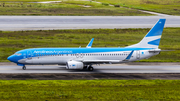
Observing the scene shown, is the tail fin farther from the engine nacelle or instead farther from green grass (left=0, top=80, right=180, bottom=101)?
green grass (left=0, top=80, right=180, bottom=101)

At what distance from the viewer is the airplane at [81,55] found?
4422 cm

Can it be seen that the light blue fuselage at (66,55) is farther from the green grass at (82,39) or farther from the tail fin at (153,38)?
the green grass at (82,39)

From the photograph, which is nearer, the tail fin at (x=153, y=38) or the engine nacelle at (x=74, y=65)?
the engine nacelle at (x=74, y=65)

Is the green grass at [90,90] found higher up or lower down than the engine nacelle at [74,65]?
lower down

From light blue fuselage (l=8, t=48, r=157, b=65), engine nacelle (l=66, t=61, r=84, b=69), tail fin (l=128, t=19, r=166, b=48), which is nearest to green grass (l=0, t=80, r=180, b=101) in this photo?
engine nacelle (l=66, t=61, r=84, b=69)

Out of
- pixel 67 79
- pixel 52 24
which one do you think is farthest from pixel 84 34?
pixel 67 79

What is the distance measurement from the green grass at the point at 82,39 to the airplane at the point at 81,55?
927cm

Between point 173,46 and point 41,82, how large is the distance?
128 ft

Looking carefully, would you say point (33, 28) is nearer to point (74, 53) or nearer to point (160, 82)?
point (74, 53)

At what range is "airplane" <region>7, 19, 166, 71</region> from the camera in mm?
44219

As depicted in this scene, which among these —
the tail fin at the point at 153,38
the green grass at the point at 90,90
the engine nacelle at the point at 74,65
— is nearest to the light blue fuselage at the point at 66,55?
the tail fin at the point at 153,38

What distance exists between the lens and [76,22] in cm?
8894

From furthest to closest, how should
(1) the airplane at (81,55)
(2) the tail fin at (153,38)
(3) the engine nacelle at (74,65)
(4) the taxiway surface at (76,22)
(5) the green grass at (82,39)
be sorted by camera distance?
(4) the taxiway surface at (76,22) → (5) the green grass at (82,39) → (2) the tail fin at (153,38) → (1) the airplane at (81,55) → (3) the engine nacelle at (74,65)

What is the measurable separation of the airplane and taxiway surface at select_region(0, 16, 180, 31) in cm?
3561
